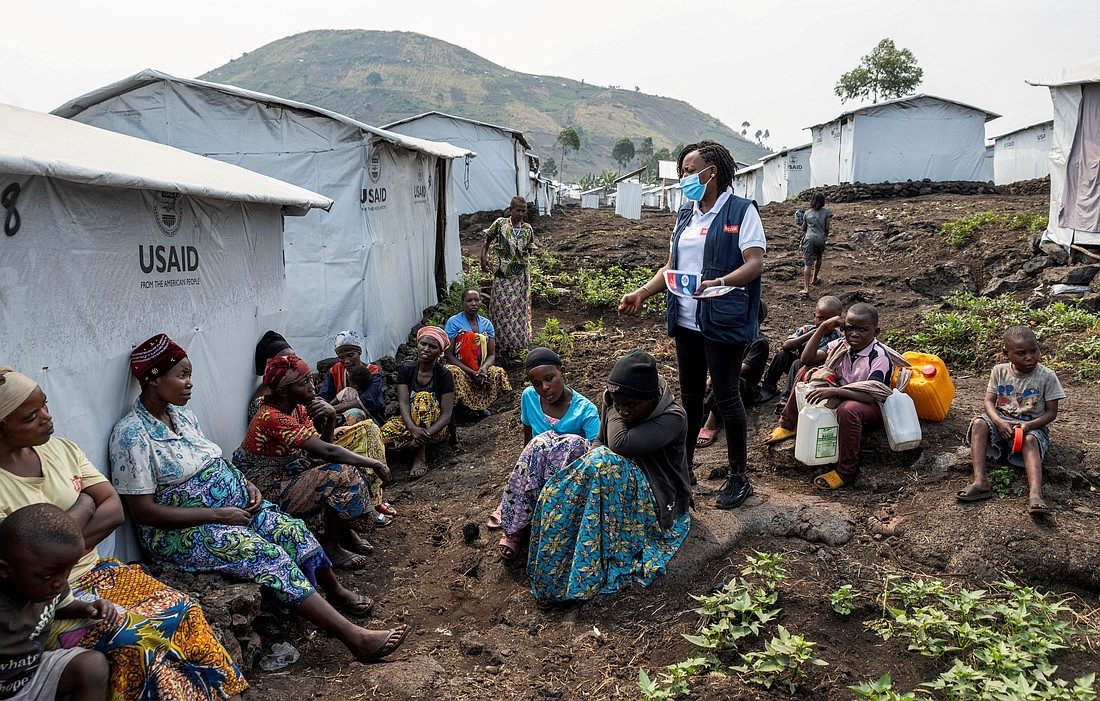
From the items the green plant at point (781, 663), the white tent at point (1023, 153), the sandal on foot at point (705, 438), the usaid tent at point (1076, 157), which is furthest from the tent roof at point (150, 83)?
the white tent at point (1023, 153)

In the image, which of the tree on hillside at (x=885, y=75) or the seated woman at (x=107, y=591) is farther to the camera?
the tree on hillside at (x=885, y=75)

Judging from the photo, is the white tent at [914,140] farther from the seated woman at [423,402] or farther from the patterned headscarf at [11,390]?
the patterned headscarf at [11,390]

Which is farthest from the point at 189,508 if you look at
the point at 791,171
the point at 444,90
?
the point at 444,90

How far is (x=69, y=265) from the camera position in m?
3.18

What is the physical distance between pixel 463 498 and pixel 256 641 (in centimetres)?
222

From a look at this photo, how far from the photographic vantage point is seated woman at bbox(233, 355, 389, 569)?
4086 mm

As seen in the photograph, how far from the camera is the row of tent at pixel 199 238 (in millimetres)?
3010

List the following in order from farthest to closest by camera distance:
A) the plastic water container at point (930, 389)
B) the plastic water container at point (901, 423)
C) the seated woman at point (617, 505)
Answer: the plastic water container at point (930, 389), the plastic water container at point (901, 423), the seated woman at point (617, 505)

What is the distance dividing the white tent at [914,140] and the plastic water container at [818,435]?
19770 mm

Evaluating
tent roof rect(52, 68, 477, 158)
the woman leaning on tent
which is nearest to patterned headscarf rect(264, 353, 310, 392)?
tent roof rect(52, 68, 477, 158)

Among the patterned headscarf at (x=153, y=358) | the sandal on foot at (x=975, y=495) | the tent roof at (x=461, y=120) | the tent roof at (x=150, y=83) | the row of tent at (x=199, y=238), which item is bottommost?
the sandal on foot at (x=975, y=495)

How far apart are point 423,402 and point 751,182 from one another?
3129 cm

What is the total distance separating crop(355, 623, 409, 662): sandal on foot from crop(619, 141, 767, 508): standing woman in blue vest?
1.82 meters

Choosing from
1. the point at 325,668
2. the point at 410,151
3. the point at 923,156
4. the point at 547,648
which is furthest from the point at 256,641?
the point at 923,156
